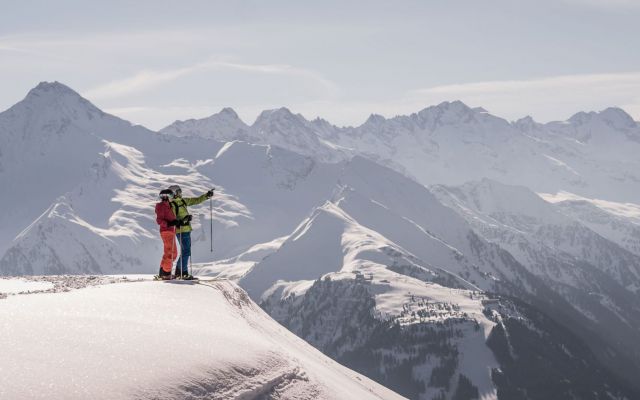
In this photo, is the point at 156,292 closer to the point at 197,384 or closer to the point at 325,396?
the point at 325,396

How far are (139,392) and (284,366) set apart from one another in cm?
580

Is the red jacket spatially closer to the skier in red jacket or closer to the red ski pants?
the skier in red jacket

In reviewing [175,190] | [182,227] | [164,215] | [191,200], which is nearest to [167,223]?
[164,215]

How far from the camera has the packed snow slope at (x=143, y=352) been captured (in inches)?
677

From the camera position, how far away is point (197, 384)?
1862cm

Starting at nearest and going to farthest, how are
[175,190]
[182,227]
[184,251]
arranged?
[182,227]
[175,190]
[184,251]

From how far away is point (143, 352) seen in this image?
19.3 m

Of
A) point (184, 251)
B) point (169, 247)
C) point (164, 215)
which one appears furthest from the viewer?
point (184, 251)

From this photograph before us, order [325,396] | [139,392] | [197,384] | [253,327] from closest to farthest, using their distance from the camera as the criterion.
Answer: [139,392], [197,384], [325,396], [253,327]

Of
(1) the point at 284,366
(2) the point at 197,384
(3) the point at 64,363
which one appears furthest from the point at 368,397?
(3) the point at 64,363

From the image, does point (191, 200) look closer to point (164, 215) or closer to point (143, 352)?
point (164, 215)

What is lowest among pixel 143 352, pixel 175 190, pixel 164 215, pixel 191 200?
pixel 143 352

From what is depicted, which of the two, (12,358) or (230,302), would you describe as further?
(230,302)

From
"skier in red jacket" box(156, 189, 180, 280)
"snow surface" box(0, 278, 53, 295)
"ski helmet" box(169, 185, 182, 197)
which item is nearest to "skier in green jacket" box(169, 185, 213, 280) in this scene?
"ski helmet" box(169, 185, 182, 197)
